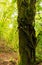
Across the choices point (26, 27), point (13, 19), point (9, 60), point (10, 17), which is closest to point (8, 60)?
point (9, 60)

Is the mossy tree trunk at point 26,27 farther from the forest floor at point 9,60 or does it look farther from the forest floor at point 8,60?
the forest floor at point 8,60

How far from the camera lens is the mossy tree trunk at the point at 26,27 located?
381 centimetres

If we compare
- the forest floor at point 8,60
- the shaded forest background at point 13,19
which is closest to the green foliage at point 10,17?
the shaded forest background at point 13,19

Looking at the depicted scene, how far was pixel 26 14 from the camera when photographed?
12.5 ft

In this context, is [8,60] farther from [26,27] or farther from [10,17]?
[26,27]

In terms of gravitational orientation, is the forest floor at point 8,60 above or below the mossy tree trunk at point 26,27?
below

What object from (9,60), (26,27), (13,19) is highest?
(13,19)

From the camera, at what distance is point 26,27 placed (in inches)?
150

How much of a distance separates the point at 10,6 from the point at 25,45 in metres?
1.23

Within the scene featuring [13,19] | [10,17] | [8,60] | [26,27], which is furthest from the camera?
[8,60]

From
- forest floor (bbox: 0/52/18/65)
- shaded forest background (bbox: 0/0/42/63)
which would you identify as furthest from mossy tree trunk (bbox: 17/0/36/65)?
forest floor (bbox: 0/52/18/65)

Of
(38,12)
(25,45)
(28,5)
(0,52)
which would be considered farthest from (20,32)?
(0,52)

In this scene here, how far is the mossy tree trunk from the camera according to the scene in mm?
3813

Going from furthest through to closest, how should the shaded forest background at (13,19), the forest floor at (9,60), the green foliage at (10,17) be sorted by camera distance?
the forest floor at (9,60) < the green foliage at (10,17) < the shaded forest background at (13,19)
